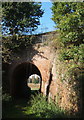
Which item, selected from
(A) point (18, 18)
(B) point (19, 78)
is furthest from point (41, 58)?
(B) point (19, 78)

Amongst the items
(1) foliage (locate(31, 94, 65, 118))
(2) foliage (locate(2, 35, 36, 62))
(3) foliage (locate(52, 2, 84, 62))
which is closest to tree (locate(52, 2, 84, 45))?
(3) foliage (locate(52, 2, 84, 62))

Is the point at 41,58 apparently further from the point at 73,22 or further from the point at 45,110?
the point at 73,22

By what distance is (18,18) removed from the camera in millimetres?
10578

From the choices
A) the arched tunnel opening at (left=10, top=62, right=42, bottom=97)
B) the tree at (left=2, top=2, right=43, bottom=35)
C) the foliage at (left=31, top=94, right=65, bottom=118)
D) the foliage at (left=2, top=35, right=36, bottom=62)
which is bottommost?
the foliage at (left=31, top=94, right=65, bottom=118)

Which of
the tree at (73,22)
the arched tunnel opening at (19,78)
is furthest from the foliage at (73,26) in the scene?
the arched tunnel opening at (19,78)

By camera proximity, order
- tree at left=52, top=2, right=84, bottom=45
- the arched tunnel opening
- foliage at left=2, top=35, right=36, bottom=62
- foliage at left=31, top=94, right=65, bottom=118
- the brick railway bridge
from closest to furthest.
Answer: tree at left=52, top=2, right=84, bottom=45 → foliage at left=31, top=94, right=65, bottom=118 → the brick railway bridge → foliage at left=2, top=35, right=36, bottom=62 → the arched tunnel opening

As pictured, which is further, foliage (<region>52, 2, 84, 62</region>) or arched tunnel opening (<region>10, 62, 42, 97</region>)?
arched tunnel opening (<region>10, 62, 42, 97</region>)

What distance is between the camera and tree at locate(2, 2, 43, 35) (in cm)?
1023

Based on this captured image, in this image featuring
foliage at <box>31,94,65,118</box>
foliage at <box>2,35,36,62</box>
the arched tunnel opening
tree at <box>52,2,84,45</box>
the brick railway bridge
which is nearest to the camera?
tree at <box>52,2,84,45</box>

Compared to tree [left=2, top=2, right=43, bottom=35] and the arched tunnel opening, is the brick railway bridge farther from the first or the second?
tree [left=2, top=2, right=43, bottom=35]

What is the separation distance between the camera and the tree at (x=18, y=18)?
10.2m

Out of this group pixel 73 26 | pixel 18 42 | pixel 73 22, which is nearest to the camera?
pixel 73 22

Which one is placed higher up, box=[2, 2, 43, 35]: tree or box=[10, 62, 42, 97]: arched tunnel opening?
box=[2, 2, 43, 35]: tree

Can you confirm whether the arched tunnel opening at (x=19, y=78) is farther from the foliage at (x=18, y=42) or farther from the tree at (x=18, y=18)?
the tree at (x=18, y=18)
